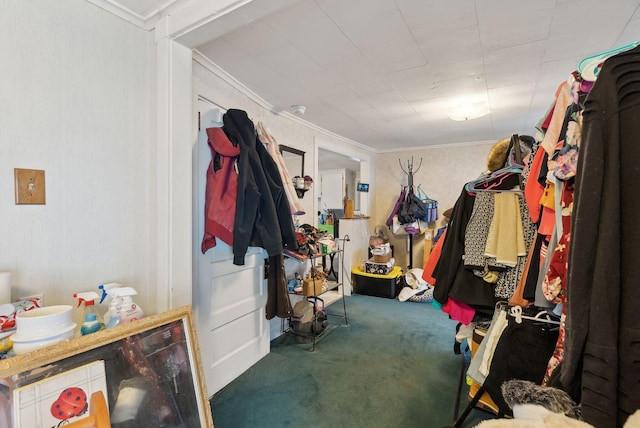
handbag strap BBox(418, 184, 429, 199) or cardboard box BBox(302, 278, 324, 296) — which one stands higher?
handbag strap BBox(418, 184, 429, 199)

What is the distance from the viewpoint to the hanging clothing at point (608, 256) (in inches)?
23.4

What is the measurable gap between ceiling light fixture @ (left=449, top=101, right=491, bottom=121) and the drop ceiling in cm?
8

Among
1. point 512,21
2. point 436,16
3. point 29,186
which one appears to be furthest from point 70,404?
point 512,21

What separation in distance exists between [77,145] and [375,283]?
376 centimetres

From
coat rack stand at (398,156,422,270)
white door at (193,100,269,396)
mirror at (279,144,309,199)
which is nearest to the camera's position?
white door at (193,100,269,396)

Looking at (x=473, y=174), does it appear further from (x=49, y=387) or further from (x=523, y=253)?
(x=49, y=387)

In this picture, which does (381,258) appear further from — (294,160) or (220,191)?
(220,191)

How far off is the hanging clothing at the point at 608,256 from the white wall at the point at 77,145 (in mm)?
1633

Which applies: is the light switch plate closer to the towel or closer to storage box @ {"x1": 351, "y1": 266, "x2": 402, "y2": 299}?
the towel

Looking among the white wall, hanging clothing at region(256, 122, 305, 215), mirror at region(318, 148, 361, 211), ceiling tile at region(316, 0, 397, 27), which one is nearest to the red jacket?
hanging clothing at region(256, 122, 305, 215)

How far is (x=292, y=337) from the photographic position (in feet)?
9.53

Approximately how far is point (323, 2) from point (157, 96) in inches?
36.1

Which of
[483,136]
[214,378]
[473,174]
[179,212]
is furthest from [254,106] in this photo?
[473,174]

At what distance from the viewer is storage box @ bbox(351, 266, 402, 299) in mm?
4184
